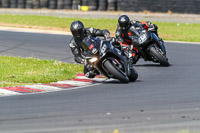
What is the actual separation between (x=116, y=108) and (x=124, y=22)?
6.49m

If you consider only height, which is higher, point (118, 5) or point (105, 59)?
point (105, 59)

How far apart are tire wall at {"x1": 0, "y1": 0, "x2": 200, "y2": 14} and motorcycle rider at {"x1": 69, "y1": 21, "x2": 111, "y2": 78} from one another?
1917cm

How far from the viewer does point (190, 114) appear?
761 cm

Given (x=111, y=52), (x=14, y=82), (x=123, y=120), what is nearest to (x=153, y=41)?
(x=111, y=52)

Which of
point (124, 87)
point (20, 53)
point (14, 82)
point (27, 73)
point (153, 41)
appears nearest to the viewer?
point (124, 87)

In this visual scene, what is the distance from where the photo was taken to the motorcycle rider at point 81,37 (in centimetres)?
1143

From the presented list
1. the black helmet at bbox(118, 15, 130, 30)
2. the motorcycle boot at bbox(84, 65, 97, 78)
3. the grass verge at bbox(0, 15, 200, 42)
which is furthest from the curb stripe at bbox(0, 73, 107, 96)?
the grass verge at bbox(0, 15, 200, 42)

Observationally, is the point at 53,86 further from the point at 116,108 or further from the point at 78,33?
the point at 116,108

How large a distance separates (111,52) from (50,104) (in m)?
2.90

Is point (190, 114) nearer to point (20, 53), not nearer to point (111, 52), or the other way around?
point (111, 52)

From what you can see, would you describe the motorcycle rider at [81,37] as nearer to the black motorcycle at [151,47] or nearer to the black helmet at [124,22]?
the black helmet at [124,22]

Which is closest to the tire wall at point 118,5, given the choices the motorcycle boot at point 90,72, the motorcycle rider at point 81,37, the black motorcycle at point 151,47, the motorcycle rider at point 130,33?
the motorcycle rider at point 130,33

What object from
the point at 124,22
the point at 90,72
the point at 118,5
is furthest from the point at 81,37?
the point at 118,5

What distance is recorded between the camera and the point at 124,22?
47.1ft
